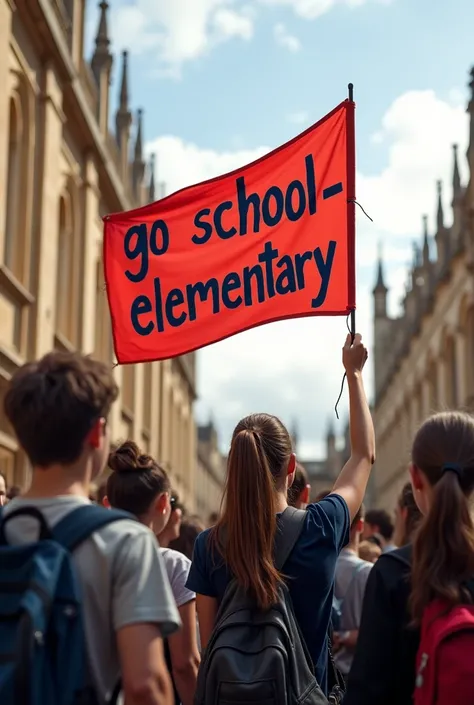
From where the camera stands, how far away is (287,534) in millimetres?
3520

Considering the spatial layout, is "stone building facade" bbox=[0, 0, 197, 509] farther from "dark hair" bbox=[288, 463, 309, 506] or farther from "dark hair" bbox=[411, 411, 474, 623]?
"dark hair" bbox=[411, 411, 474, 623]

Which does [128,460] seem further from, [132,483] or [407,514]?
[407,514]

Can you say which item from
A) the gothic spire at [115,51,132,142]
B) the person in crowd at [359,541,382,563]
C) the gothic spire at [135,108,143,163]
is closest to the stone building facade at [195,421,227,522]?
the gothic spire at [135,108,143,163]

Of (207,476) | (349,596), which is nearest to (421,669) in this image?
(349,596)

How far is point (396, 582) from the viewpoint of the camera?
2773 millimetres

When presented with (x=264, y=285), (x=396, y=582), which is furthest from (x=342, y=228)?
(x=396, y=582)

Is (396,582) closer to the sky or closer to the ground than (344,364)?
closer to the ground

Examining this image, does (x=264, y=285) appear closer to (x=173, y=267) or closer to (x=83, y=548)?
(x=173, y=267)

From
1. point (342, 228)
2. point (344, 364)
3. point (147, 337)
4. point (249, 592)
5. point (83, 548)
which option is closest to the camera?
point (83, 548)

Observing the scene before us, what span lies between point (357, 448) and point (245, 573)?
2.09ft

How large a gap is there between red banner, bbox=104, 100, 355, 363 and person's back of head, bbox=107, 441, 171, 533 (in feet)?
5.03

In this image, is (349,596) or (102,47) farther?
(102,47)

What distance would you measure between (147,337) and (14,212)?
8.51m

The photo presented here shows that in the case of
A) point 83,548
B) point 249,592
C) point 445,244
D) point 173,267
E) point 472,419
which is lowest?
point 249,592
